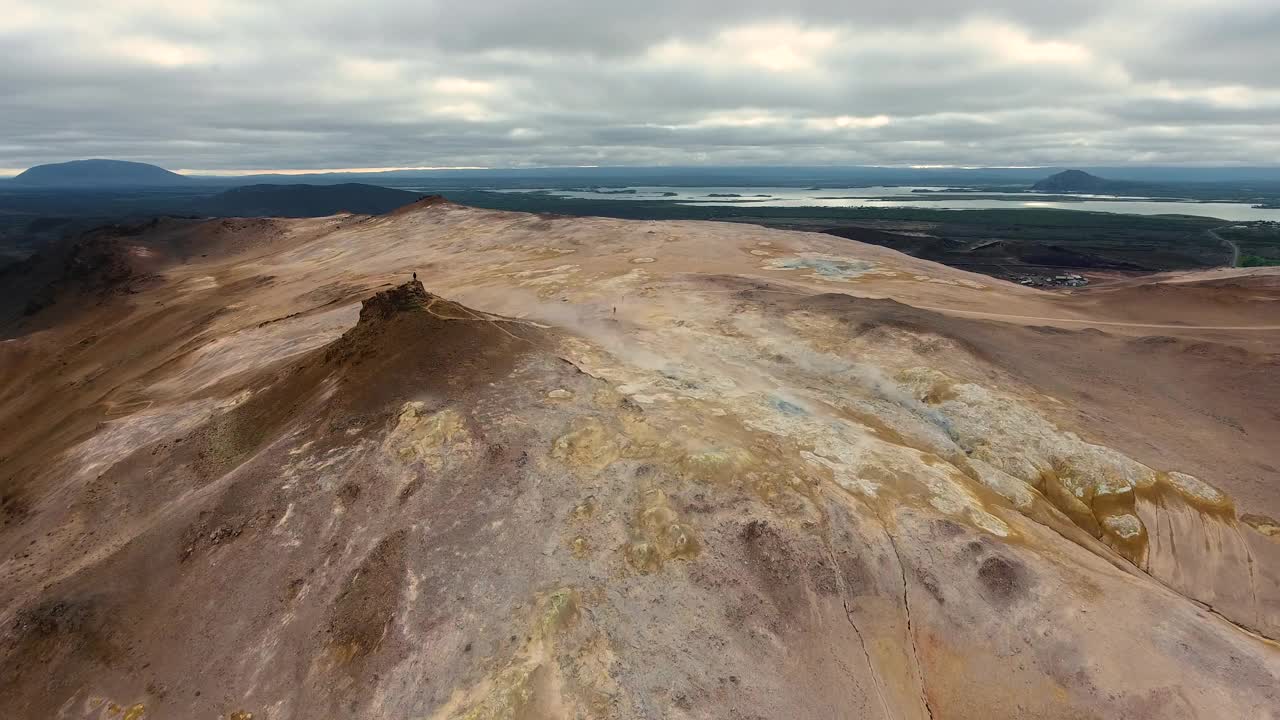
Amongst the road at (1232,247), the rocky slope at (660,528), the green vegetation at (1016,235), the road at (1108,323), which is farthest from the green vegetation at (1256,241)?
the rocky slope at (660,528)

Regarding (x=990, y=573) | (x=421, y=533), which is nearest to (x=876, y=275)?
(x=990, y=573)

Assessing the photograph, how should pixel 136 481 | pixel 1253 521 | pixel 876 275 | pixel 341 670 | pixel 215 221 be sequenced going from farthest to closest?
pixel 215 221
pixel 876 275
pixel 136 481
pixel 1253 521
pixel 341 670

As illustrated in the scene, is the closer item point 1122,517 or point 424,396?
point 1122,517

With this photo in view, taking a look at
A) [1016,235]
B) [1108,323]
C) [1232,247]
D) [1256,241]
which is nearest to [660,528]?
[1108,323]

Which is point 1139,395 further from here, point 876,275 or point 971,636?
point 876,275

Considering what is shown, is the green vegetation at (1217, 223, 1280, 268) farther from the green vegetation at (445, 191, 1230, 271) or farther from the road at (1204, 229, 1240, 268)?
the green vegetation at (445, 191, 1230, 271)

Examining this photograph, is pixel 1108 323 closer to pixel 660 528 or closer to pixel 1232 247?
pixel 660 528

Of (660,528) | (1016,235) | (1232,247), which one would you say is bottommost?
(660,528)

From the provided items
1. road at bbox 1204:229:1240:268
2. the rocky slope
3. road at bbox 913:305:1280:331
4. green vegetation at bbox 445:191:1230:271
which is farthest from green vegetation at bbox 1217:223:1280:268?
the rocky slope
